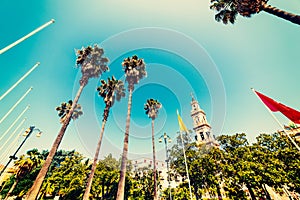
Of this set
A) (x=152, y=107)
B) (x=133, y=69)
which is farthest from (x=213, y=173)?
(x=133, y=69)

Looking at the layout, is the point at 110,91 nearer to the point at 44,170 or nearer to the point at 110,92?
the point at 110,92

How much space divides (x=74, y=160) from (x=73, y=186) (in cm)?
805

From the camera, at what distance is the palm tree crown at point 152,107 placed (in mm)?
30141

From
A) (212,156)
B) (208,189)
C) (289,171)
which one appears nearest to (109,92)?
(212,156)

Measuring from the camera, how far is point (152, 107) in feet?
100

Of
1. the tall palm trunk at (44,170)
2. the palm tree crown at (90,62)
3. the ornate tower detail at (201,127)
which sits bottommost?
the tall palm trunk at (44,170)

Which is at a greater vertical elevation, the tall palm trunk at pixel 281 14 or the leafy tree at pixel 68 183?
the tall palm trunk at pixel 281 14

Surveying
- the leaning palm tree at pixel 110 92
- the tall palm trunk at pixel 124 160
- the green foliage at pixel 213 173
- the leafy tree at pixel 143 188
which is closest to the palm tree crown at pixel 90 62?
the leaning palm tree at pixel 110 92

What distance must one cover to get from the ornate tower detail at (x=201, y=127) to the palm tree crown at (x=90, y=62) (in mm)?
38854

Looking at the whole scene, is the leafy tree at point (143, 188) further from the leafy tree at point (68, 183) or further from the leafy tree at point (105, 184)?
the leafy tree at point (68, 183)

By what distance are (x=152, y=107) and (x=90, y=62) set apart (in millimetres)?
14645

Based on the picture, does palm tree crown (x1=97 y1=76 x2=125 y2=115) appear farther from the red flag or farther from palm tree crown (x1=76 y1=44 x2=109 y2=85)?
the red flag

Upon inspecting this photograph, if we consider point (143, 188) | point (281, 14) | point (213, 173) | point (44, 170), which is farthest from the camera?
point (143, 188)

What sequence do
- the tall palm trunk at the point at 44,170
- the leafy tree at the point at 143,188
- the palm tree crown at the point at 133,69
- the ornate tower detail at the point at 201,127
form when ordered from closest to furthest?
1. the tall palm trunk at the point at 44,170
2. the palm tree crown at the point at 133,69
3. the leafy tree at the point at 143,188
4. the ornate tower detail at the point at 201,127
